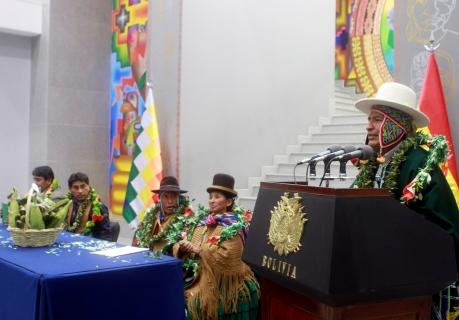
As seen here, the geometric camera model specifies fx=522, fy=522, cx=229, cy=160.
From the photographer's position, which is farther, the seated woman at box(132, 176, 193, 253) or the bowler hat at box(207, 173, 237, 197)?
the seated woman at box(132, 176, 193, 253)

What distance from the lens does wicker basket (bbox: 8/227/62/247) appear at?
2.56 m

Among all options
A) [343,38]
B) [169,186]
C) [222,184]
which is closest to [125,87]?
[343,38]

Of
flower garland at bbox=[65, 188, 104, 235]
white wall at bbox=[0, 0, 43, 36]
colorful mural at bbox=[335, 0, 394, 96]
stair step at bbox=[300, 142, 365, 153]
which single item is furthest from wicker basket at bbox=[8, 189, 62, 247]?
white wall at bbox=[0, 0, 43, 36]

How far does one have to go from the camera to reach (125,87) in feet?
27.0

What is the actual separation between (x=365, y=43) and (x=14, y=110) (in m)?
5.40


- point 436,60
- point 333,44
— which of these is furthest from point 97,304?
point 333,44

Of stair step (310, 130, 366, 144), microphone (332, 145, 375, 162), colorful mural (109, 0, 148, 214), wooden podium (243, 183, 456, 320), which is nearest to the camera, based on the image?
wooden podium (243, 183, 456, 320)

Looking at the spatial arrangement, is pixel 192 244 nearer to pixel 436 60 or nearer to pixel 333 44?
pixel 436 60

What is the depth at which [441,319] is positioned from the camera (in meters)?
1.86

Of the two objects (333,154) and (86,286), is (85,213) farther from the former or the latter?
(333,154)

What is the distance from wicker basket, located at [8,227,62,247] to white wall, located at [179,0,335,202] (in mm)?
3795

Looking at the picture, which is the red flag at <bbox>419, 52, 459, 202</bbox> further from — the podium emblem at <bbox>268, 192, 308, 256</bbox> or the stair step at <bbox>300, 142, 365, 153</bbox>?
the stair step at <bbox>300, 142, 365, 153</bbox>

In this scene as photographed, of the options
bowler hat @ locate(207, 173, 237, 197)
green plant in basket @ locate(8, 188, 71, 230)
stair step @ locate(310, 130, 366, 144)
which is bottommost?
green plant in basket @ locate(8, 188, 71, 230)

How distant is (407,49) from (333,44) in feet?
13.3
